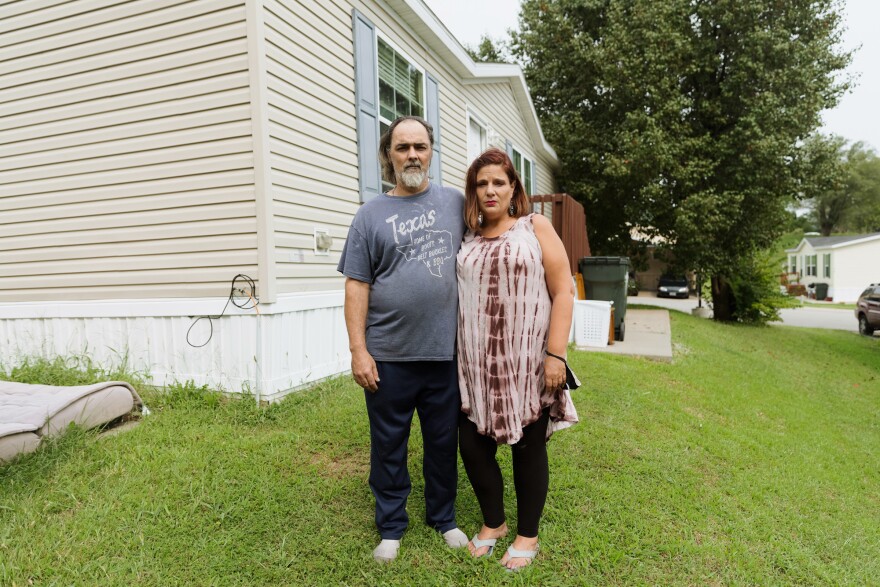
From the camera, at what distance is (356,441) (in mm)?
3566

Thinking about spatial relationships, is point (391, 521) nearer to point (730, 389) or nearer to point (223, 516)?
point (223, 516)

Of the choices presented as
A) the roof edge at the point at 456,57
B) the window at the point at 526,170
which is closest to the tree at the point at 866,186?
the window at the point at 526,170

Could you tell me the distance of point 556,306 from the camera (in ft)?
7.27

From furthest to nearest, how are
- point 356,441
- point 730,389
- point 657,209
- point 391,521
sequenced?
point 657,209, point 730,389, point 356,441, point 391,521

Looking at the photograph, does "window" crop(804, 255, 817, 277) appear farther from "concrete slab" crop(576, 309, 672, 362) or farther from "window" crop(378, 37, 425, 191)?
"window" crop(378, 37, 425, 191)

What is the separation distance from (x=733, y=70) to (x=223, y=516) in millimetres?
13611

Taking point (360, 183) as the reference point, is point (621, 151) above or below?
above

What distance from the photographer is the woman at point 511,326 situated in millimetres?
2207

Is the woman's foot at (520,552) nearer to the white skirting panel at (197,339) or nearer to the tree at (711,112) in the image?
the white skirting panel at (197,339)

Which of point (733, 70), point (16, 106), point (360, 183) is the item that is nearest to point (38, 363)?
point (16, 106)

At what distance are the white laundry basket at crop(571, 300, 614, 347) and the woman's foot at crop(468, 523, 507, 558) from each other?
4988 millimetres

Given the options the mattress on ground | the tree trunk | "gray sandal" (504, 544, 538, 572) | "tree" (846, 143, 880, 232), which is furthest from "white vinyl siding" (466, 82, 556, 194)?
"tree" (846, 143, 880, 232)

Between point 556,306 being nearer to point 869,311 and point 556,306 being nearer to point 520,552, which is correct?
point 520,552

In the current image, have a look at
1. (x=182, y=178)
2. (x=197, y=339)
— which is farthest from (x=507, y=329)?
(x=182, y=178)
